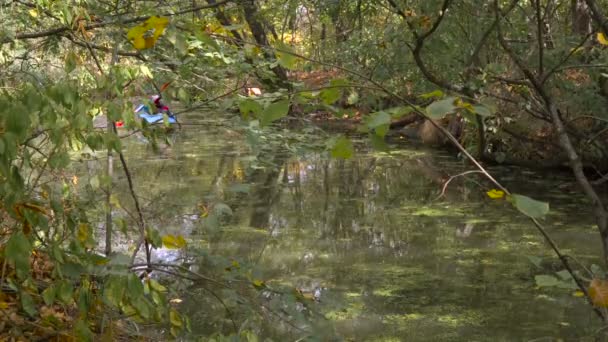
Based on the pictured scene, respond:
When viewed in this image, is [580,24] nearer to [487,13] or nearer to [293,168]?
[487,13]

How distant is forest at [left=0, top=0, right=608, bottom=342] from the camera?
53.5 inches

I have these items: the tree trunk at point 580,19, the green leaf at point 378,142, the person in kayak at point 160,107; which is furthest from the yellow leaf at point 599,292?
the tree trunk at point 580,19

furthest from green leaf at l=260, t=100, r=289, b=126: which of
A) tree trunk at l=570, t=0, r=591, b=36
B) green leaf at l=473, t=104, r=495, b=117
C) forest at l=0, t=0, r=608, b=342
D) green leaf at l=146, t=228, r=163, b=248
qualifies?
tree trunk at l=570, t=0, r=591, b=36

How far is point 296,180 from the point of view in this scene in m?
8.24

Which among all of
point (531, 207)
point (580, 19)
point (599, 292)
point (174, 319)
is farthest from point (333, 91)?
point (580, 19)

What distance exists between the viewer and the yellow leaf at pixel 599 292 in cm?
110

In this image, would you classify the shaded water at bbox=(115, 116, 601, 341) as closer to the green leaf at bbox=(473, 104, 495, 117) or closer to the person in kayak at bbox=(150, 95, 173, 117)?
the person in kayak at bbox=(150, 95, 173, 117)

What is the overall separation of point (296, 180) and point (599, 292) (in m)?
7.16

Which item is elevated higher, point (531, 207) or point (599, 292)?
point (531, 207)

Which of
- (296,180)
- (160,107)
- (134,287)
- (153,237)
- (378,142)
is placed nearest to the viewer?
(378,142)

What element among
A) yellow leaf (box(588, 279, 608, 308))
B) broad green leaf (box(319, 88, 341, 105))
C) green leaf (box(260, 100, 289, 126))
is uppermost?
broad green leaf (box(319, 88, 341, 105))

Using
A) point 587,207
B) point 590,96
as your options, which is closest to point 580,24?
point 590,96

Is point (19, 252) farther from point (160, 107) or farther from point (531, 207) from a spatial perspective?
point (160, 107)

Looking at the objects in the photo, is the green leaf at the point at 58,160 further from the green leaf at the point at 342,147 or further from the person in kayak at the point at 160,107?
the person in kayak at the point at 160,107
